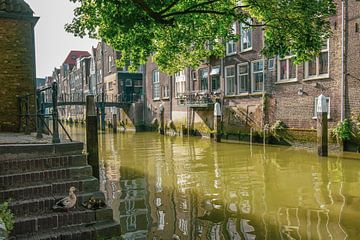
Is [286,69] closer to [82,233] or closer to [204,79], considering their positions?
[204,79]

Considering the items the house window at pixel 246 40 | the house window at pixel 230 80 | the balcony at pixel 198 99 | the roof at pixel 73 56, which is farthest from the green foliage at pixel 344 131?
the roof at pixel 73 56

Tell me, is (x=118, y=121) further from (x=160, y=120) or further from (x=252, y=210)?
(x=252, y=210)

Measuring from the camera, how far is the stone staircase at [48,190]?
5.47 metres

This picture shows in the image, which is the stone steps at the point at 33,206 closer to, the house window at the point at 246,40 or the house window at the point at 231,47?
the house window at the point at 246,40

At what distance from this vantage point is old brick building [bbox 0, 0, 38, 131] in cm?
1079

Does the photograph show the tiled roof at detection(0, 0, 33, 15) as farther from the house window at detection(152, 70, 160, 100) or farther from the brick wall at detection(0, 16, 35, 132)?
the house window at detection(152, 70, 160, 100)

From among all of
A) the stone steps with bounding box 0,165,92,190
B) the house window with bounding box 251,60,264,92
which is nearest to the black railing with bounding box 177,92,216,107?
the house window with bounding box 251,60,264,92

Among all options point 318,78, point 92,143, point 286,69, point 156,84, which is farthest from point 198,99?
point 92,143

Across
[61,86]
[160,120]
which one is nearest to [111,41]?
[160,120]

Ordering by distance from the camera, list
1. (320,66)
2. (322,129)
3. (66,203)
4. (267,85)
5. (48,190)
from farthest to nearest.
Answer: (267,85), (320,66), (322,129), (48,190), (66,203)

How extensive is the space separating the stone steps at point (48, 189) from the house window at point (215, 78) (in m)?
23.4

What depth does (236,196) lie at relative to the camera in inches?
389

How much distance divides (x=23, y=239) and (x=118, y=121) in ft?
142

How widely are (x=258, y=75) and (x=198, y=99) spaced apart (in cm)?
682
